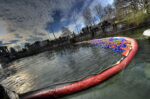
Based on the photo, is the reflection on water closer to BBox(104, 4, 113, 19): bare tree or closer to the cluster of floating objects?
the cluster of floating objects

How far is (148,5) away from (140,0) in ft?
6.71

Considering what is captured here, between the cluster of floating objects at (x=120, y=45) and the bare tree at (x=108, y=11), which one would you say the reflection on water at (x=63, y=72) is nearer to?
the cluster of floating objects at (x=120, y=45)

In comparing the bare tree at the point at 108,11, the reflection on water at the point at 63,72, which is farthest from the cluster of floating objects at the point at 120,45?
the bare tree at the point at 108,11

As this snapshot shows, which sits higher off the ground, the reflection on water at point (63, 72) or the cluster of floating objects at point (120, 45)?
the cluster of floating objects at point (120, 45)

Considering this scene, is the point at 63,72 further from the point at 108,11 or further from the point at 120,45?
the point at 108,11

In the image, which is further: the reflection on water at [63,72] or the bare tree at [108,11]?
the bare tree at [108,11]

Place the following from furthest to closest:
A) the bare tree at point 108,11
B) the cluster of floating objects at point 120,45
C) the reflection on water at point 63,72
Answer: the bare tree at point 108,11, the cluster of floating objects at point 120,45, the reflection on water at point 63,72

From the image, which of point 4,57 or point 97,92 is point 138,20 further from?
point 4,57

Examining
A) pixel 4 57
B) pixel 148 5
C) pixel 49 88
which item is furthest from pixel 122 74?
pixel 4 57

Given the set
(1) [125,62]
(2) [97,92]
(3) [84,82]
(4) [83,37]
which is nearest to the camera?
(2) [97,92]

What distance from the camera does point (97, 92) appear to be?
7.23ft

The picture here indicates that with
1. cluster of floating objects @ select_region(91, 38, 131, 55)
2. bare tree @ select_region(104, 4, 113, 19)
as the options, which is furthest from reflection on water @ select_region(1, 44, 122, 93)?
bare tree @ select_region(104, 4, 113, 19)

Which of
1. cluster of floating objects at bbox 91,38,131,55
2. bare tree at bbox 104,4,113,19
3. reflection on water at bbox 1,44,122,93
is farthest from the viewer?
bare tree at bbox 104,4,113,19

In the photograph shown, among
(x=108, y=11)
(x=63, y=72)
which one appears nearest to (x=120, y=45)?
(x=63, y=72)
